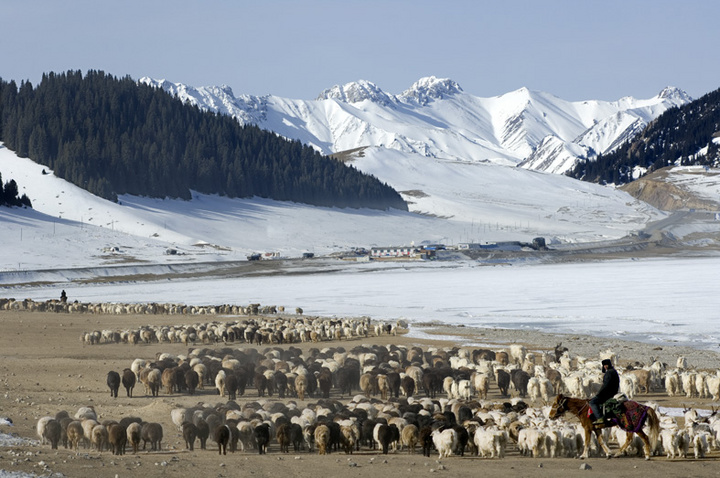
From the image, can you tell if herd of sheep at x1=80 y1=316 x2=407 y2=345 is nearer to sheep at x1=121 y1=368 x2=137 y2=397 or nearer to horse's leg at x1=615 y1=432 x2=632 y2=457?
sheep at x1=121 y1=368 x2=137 y2=397

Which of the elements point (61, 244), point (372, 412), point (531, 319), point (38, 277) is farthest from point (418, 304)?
point (61, 244)

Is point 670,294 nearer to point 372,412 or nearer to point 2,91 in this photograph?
point 372,412

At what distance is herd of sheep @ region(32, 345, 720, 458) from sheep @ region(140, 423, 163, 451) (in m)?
0.03

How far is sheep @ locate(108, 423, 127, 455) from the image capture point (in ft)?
60.5

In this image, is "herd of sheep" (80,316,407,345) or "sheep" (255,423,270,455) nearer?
"sheep" (255,423,270,455)

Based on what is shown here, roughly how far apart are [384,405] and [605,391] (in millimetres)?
6362

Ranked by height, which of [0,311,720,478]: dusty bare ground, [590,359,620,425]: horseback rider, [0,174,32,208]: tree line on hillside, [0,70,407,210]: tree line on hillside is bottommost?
[0,311,720,478]: dusty bare ground

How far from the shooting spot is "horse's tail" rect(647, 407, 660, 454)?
17.9 meters

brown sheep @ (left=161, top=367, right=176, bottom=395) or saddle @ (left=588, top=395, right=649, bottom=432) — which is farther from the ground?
saddle @ (left=588, top=395, right=649, bottom=432)

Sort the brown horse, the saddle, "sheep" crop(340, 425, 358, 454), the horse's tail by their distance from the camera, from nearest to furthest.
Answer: the saddle → the brown horse → the horse's tail → "sheep" crop(340, 425, 358, 454)

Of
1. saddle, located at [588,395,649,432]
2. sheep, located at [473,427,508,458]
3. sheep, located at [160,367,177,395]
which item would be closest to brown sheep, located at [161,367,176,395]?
sheep, located at [160,367,177,395]

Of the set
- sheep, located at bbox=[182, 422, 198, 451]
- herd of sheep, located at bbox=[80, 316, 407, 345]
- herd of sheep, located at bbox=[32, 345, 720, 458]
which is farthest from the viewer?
herd of sheep, located at bbox=[80, 316, 407, 345]

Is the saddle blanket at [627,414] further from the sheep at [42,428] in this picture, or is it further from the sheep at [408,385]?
the sheep at [42,428]

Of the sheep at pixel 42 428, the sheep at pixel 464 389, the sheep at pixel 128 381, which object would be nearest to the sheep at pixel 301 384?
the sheep at pixel 464 389
